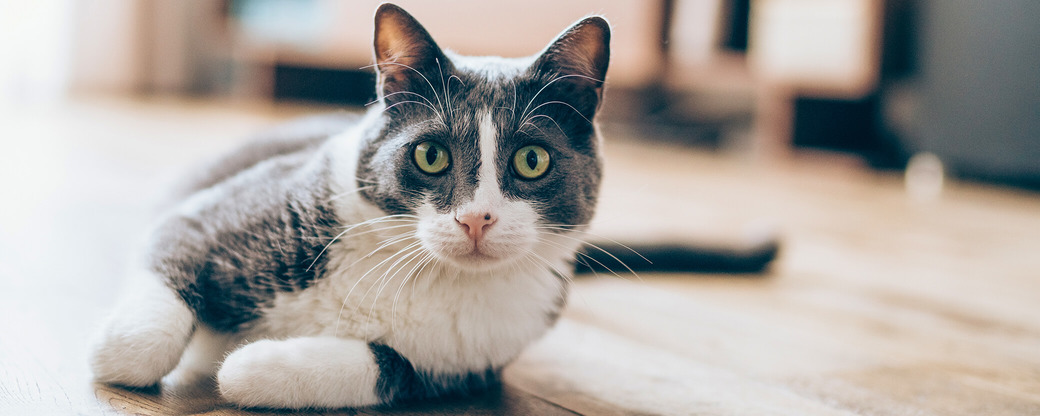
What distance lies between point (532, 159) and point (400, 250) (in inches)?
6.7

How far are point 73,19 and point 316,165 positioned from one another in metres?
5.69

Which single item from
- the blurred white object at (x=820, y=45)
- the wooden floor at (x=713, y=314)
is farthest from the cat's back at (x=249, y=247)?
the blurred white object at (x=820, y=45)

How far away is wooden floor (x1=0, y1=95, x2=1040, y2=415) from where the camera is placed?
0.96 meters

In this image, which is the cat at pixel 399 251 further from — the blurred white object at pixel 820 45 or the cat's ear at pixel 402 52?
the blurred white object at pixel 820 45

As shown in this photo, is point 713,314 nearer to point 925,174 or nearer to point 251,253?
point 251,253

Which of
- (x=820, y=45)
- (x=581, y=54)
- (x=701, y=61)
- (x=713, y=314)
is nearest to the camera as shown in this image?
(x=581, y=54)

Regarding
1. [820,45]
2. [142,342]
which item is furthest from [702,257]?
[820,45]

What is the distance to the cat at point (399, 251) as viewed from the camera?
2.77 feet

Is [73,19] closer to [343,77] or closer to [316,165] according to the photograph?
[343,77]

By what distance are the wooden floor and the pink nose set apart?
194 millimetres

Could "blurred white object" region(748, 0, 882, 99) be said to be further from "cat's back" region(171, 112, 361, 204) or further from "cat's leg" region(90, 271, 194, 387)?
"cat's leg" region(90, 271, 194, 387)

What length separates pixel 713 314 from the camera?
4.67ft

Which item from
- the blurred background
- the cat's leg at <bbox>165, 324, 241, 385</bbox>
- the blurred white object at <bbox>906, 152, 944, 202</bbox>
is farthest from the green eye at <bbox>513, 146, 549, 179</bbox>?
the blurred white object at <bbox>906, 152, 944, 202</bbox>

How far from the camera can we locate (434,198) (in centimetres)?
86
